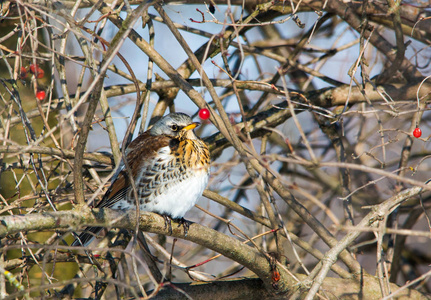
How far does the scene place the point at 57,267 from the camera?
4.53 m

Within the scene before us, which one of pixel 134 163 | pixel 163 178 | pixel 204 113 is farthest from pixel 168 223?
pixel 204 113

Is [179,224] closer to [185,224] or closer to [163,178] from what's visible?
[185,224]

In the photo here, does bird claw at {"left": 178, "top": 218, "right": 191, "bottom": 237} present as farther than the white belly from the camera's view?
No

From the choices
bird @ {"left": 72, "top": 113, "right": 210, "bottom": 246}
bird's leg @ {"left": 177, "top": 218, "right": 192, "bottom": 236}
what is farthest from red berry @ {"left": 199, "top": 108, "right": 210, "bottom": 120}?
bird's leg @ {"left": 177, "top": 218, "right": 192, "bottom": 236}

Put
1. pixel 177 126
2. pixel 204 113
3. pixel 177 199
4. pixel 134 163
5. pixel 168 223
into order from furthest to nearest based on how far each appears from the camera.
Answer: pixel 177 126 < pixel 134 163 < pixel 177 199 < pixel 168 223 < pixel 204 113

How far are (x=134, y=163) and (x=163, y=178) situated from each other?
1.00 ft

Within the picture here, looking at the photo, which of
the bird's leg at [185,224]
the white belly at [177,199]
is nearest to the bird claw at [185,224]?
the bird's leg at [185,224]

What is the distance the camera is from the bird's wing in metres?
3.82

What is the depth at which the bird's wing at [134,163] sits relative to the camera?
3.82 metres

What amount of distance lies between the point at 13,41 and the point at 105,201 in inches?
74.5

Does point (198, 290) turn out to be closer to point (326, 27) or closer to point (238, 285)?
point (238, 285)

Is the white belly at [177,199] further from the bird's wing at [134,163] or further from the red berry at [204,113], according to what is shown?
the red berry at [204,113]

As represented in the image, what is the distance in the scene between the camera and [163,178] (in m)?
3.75

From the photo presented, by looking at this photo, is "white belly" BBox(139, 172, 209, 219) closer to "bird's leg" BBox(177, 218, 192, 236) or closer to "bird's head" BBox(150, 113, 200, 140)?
"bird's leg" BBox(177, 218, 192, 236)
